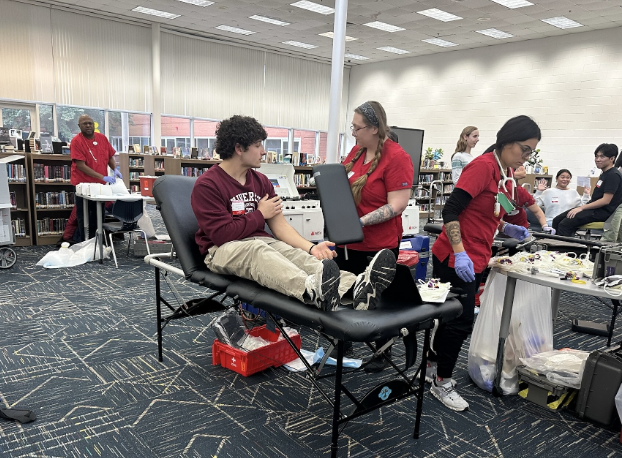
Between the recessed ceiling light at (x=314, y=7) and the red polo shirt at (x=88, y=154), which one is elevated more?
the recessed ceiling light at (x=314, y=7)

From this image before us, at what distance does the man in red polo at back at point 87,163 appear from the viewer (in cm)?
504

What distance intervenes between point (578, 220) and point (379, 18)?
6.78m

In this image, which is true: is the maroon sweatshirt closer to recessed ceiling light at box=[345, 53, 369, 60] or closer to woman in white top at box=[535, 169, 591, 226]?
woman in white top at box=[535, 169, 591, 226]

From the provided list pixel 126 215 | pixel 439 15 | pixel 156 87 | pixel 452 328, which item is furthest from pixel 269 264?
pixel 156 87

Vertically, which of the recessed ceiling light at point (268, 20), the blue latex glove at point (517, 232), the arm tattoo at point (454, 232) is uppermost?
the recessed ceiling light at point (268, 20)

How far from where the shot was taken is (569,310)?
3.78m

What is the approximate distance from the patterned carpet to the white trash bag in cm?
161

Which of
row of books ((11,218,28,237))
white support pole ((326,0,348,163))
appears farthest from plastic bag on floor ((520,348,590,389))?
row of books ((11,218,28,237))

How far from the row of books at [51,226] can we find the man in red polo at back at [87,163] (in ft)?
1.53

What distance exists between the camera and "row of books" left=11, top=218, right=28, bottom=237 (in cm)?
529

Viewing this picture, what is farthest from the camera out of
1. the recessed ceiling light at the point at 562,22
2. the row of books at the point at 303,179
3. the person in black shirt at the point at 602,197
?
the recessed ceiling light at the point at 562,22

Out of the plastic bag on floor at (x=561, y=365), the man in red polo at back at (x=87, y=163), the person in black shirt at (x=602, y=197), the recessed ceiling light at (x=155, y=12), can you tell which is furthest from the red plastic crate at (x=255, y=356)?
the recessed ceiling light at (x=155, y=12)

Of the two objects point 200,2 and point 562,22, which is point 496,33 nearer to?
point 562,22

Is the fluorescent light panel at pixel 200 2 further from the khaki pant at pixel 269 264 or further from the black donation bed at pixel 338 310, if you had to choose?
the khaki pant at pixel 269 264
